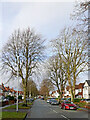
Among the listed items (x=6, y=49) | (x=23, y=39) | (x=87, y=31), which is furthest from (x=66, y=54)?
(x=87, y=31)

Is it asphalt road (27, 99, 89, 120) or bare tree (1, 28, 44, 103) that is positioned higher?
→ bare tree (1, 28, 44, 103)

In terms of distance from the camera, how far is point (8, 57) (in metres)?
32.8

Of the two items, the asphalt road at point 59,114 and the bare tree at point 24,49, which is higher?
the bare tree at point 24,49

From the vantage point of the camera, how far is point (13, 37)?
107 feet

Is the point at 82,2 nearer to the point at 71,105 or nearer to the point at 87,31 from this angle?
the point at 87,31

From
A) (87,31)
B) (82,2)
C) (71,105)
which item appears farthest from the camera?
(71,105)

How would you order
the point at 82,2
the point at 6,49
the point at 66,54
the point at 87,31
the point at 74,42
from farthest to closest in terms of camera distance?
the point at 66,54 → the point at 74,42 → the point at 6,49 → the point at 87,31 → the point at 82,2

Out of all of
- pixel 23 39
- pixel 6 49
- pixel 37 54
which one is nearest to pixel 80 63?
pixel 37 54

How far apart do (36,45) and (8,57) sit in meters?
5.33

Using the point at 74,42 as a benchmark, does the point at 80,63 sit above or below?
below

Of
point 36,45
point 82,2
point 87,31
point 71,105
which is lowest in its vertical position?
point 71,105

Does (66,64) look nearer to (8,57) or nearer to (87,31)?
(8,57)

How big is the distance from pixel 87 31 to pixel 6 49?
900 inches

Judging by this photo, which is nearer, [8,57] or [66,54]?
[8,57]
